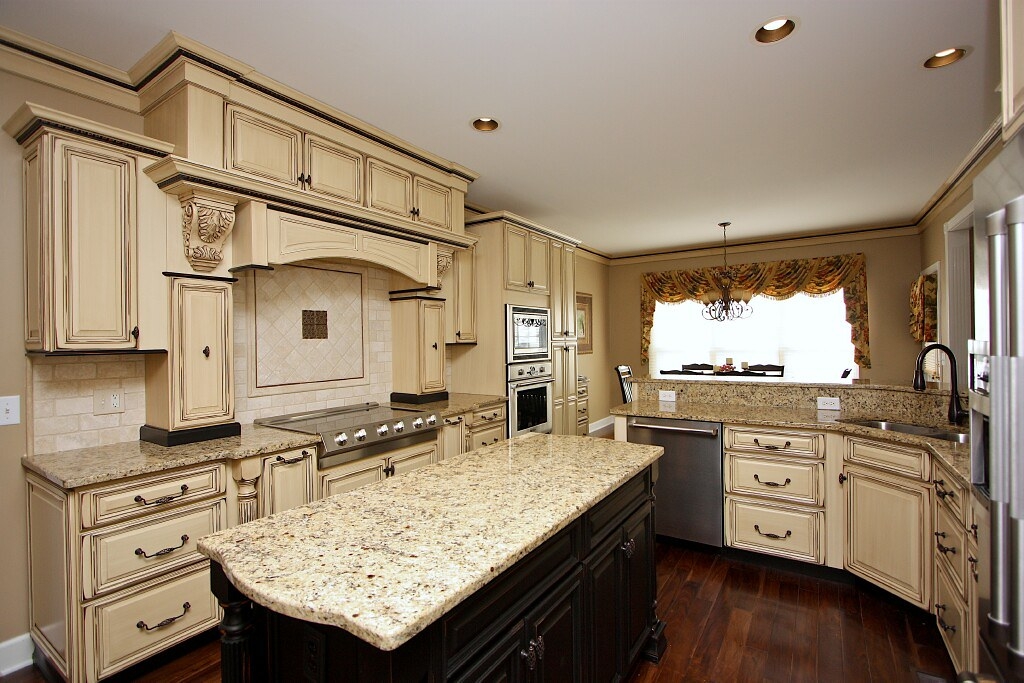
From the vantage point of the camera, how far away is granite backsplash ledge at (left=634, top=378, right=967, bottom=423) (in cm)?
291

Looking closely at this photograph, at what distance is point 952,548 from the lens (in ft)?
6.38

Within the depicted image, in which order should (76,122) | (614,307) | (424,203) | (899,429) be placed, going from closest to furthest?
(76,122) < (899,429) < (424,203) < (614,307)

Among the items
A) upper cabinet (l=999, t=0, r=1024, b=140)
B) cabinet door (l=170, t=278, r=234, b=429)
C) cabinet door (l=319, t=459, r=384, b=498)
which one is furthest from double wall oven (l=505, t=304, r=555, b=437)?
upper cabinet (l=999, t=0, r=1024, b=140)

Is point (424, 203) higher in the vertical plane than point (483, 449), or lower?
higher

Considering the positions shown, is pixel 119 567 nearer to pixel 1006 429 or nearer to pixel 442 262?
pixel 442 262

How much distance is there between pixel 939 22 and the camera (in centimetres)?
203

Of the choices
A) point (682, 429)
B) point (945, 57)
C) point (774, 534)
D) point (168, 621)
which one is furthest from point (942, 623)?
point (168, 621)

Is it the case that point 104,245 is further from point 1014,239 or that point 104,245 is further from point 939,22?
point 939,22

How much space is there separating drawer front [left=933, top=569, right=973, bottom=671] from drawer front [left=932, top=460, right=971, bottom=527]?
30cm

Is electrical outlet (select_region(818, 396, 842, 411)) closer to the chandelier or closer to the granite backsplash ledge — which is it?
the granite backsplash ledge

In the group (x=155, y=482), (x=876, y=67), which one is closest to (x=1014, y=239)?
(x=876, y=67)

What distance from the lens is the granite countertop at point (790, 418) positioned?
219cm

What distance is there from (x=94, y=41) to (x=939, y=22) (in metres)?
3.59

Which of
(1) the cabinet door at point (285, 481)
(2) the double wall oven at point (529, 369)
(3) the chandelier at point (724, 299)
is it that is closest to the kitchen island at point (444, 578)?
(1) the cabinet door at point (285, 481)
